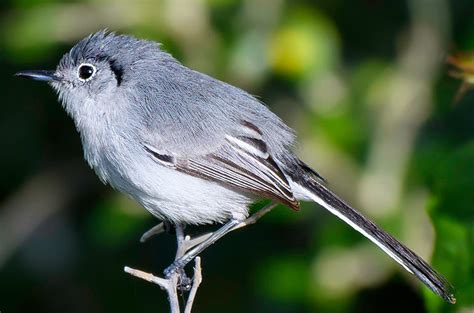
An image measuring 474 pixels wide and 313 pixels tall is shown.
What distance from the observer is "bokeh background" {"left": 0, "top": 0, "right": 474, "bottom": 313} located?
404cm

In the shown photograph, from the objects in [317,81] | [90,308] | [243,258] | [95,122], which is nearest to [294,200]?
[95,122]

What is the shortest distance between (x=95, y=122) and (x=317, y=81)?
1.22m

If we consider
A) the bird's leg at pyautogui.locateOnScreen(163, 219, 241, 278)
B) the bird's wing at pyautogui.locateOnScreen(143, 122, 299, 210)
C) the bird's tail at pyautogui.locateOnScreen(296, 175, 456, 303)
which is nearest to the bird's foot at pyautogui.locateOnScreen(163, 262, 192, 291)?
the bird's leg at pyautogui.locateOnScreen(163, 219, 241, 278)

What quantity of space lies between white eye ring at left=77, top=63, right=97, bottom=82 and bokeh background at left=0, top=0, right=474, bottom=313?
0.80 meters

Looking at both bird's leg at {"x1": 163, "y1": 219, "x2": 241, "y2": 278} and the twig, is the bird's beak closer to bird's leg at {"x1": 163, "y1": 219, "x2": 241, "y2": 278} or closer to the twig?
the twig

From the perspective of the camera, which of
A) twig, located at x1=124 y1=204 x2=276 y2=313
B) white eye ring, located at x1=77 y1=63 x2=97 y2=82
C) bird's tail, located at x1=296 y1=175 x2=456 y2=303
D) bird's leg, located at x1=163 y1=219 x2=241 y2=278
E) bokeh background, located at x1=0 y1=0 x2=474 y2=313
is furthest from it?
bokeh background, located at x1=0 y1=0 x2=474 y2=313

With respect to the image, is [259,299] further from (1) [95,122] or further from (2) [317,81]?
(1) [95,122]

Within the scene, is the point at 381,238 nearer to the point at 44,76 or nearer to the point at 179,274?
the point at 179,274

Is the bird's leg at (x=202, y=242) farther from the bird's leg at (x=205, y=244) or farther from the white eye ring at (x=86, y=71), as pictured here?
the white eye ring at (x=86, y=71)

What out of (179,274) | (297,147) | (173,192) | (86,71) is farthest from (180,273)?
(86,71)

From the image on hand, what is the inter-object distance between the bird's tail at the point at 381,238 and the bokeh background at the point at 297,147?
2.04ft

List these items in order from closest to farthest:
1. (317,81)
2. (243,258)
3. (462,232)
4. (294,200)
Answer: (462,232) → (294,200) → (317,81) → (243,258)

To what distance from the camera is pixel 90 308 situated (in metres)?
4.84

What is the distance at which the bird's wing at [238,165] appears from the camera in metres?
3.17
